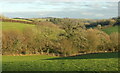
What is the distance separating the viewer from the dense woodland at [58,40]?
27891 millimetres

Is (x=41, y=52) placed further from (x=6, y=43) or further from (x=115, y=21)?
(x=115, y=21)

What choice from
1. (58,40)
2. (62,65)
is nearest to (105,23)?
(58,40)

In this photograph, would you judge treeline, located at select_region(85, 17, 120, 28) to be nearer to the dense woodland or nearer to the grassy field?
the dense woodland

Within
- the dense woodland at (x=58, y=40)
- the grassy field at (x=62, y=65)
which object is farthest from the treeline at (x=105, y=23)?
the grassy field at (x=62, y=65)

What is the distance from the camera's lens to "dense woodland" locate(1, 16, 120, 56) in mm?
27891

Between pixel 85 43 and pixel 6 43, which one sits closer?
pixel 6 43

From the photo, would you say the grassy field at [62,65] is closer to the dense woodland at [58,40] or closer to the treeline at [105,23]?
the dense woodland at [58,40]

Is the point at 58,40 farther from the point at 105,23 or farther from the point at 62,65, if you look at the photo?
the point at 105,23

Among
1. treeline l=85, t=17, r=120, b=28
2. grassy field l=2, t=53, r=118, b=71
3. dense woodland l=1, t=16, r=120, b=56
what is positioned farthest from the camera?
treeline l=85, t=17, r=120, b=28

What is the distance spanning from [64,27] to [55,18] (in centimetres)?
454

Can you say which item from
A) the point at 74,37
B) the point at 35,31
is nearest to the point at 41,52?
the point at 35,31

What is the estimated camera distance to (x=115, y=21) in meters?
45.0

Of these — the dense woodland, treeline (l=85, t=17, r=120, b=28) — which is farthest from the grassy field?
treeline (l=85, t=17, r=120, b=28)

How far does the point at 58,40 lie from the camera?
30766mm
